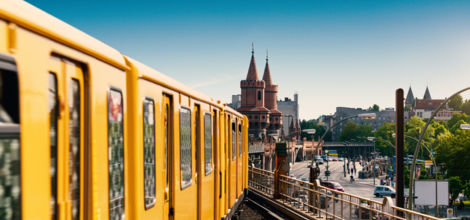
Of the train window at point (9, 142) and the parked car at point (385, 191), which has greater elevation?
the train window at point (9, 142)

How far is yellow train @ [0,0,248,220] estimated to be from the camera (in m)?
2.32

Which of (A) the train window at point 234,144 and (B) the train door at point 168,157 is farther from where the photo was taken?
(A) the train window at point 234,144

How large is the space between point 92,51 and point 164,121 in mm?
2193

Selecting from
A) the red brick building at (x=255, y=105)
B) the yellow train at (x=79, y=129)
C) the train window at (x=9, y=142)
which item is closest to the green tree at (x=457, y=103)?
the red brick building at (x=255, y=105)

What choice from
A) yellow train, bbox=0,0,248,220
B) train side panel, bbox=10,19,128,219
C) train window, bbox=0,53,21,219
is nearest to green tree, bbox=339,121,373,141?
yellow train, bbox=0,0,248,220

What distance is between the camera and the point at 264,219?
17.6 meters

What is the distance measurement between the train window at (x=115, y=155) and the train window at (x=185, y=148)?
235 cm

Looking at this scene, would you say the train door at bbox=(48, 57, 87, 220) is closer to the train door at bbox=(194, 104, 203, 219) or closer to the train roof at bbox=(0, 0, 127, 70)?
the train roof at bbox=(0, 0, 127, 70)

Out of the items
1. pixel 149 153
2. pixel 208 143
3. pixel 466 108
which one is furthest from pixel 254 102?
pixel 149 153

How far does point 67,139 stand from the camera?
9.73 feet

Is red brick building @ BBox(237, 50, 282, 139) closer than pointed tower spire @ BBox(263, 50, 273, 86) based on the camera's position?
Yes

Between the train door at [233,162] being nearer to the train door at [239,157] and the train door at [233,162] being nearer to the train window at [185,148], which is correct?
the train door at [239,157]

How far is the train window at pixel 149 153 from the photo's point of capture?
4.66 meters

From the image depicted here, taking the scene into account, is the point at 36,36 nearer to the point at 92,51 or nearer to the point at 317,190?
the point at 92,51
